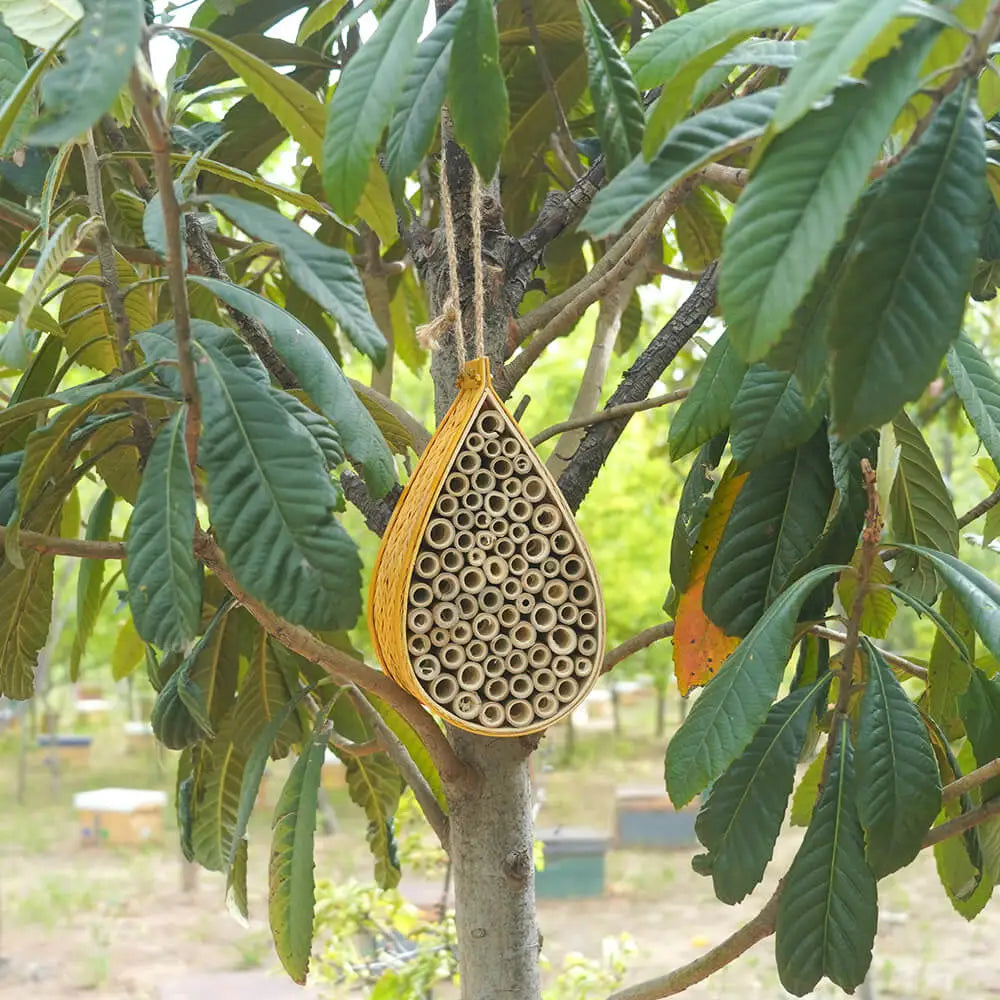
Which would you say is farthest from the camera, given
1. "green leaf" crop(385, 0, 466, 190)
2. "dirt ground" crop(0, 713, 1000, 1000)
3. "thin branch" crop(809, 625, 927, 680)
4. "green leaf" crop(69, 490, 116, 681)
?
"dirt ground" crop(0, 713, 1000, 1000)

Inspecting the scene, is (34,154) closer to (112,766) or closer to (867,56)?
(867,56)

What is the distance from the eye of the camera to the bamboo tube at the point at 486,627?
2.56 ft

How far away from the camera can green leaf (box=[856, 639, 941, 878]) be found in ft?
2.41

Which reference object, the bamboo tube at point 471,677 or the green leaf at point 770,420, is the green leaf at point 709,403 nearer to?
the green leaf at point 770,420

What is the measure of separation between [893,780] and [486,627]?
10.6 inches

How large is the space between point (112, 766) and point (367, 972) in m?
6.52

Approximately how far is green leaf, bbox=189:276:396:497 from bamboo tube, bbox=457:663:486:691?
14 cm

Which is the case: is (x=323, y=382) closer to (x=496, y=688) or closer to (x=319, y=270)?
(x=319, y=270)

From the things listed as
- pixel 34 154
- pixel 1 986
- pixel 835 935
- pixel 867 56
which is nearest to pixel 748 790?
pixel 835 935

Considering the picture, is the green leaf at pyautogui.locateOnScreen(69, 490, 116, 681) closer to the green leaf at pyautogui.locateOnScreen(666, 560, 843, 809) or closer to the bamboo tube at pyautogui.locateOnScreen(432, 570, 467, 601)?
the bamboo tube at pyautogui.locateOnScreen(432, 570, 467, 601)

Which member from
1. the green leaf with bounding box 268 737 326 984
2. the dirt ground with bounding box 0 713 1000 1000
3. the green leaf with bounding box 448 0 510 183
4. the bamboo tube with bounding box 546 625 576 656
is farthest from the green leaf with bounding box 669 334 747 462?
the dirt ground with bounding box 0 713 1000 1000

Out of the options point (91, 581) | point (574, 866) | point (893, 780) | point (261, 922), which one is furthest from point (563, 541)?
point (261, 922)

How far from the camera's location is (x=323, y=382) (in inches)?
27.2

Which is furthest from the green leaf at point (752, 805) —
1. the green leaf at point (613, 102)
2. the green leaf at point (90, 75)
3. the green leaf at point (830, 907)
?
the green leaf at point (90, 75)
